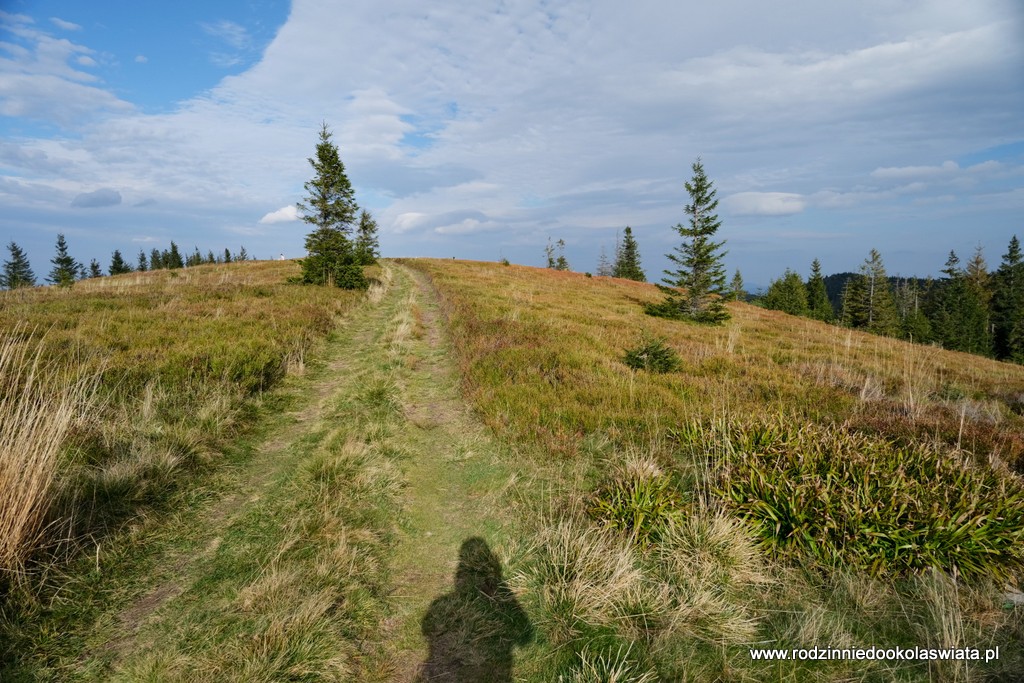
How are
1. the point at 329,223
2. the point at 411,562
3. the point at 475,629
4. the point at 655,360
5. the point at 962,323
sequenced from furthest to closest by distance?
the point at 962,323
the point at 329,223
the point at 655,360
the point at 411,562
the point at 475,629

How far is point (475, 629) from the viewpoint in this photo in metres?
3.13

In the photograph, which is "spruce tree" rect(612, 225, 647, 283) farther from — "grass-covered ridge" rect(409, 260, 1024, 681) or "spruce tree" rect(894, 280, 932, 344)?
"grass-covered ridge" rect(409, 260, 1024, 681)

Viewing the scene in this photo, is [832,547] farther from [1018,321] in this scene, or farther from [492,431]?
[1018,321]

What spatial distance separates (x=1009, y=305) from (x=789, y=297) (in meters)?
22.8

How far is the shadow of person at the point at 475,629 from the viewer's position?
2836 millimetres

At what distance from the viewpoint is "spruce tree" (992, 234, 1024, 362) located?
45.7 metres

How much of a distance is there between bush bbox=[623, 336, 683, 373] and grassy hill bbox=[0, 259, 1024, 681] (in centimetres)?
145

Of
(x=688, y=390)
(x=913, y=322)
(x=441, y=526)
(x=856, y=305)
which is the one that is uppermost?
(x=856, y=305)

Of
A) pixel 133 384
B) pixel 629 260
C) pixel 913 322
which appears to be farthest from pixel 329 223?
pixel 913 322

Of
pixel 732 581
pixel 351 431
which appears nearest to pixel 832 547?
pixel 732 581

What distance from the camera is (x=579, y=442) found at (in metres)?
5.93

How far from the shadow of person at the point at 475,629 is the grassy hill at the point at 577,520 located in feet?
0.29

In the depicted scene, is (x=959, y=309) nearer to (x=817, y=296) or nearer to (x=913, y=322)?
(x=913, y=322)

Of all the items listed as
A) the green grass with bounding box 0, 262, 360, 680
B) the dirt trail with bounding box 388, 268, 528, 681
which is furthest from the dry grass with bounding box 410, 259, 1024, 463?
the green grass with bounding box 0, 262, 360, 680
